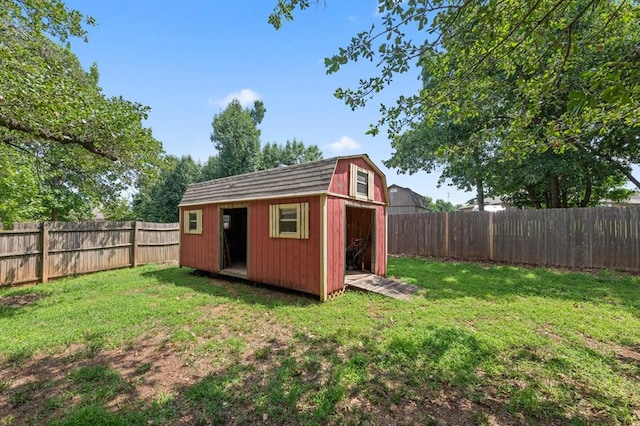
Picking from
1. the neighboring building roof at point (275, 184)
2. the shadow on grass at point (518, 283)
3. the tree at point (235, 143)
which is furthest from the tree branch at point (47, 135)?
the tree at point (235, 143)

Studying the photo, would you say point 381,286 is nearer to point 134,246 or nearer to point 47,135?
point 47,135

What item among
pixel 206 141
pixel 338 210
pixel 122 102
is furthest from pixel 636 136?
pixel 206 141

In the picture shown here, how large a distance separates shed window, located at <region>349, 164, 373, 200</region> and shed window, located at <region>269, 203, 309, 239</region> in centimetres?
135

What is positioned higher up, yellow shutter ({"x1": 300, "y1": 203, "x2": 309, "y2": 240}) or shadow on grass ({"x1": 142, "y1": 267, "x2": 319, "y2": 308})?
yellow shutter ({"x1": 300, "y1": 203, "x2": 309, "y2": 240})

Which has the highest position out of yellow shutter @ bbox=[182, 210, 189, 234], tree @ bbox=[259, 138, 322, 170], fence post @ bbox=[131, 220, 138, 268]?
tree @ bbox=[259, 138, 322, 170]

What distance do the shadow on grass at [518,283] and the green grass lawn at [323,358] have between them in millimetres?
80

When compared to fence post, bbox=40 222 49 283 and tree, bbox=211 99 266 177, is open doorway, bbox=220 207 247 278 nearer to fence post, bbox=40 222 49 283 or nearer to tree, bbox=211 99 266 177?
Answer: fence post, bbox=40 222 49 283

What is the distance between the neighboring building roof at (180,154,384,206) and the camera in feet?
18.9

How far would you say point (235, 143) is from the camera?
20.8 metres

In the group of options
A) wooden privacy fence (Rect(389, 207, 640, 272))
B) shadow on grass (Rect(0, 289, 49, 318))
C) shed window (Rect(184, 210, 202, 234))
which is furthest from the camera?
shed window (Rect(184, 210, 202, 234))

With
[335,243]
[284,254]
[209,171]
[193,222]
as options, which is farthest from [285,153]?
[335,243]

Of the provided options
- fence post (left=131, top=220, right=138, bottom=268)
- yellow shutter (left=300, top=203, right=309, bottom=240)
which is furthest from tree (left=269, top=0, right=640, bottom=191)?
fence post (left=131, top=220, right=138, bottom=268)

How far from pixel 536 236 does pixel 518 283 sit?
3.28m

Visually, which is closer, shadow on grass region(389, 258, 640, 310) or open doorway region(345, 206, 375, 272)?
shadow on grass region(389, 258, 640, 310)
